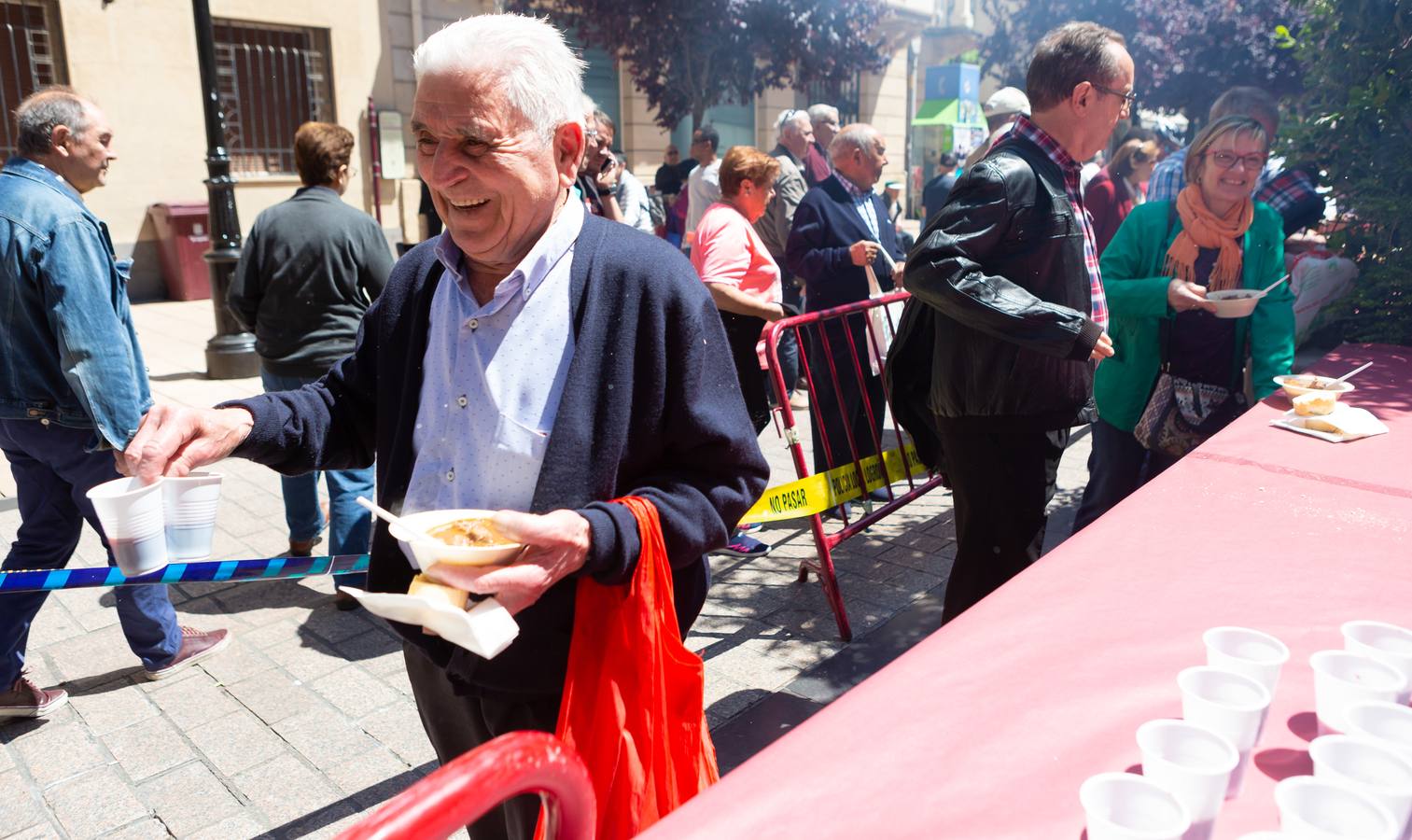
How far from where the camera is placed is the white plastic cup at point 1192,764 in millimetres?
1134

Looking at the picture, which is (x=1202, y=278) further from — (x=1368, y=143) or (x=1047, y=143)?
(x=1368, y=143)

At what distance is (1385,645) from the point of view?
155 centimetres

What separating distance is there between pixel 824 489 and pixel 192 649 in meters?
2.49

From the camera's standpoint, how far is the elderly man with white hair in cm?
169

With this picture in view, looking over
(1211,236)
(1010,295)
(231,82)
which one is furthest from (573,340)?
(231,82)

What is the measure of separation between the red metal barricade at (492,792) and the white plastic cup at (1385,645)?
114 centimetres

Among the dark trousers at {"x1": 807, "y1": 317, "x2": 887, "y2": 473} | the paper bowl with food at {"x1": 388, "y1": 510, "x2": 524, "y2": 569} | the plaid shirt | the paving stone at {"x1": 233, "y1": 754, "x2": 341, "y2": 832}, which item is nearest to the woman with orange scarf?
the plaid shirt

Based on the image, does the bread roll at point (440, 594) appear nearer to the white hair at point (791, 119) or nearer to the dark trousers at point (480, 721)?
the dark trousers at point (480, 721)

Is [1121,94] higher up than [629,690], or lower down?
higher up

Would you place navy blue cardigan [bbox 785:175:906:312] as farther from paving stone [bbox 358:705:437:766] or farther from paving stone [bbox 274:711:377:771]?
paving stone [bbox 274:711:377:771]

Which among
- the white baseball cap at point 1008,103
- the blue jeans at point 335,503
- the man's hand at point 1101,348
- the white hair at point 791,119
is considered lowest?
the blue jeans at point 335,503

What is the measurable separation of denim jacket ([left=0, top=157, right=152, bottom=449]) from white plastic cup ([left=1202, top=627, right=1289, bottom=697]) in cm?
316

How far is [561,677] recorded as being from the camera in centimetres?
183

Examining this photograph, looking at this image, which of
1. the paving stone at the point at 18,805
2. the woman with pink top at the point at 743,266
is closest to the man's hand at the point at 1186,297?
the woman with pink top at the point at 743,266
